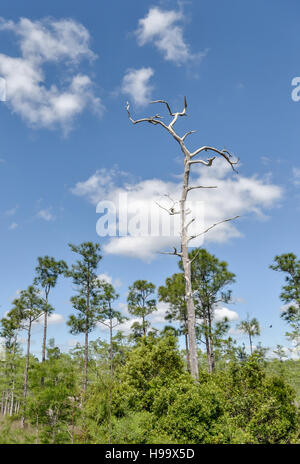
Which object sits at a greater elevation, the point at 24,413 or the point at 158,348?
the point at 158,348

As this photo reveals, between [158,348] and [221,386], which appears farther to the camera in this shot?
[158,348]

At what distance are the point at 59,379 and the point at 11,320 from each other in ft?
73.7

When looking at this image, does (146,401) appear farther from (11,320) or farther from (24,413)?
(11,320)

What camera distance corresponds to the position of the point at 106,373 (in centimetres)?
670

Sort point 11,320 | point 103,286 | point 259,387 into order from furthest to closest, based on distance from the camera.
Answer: point 11,320 → point 103,286 → point 259,387

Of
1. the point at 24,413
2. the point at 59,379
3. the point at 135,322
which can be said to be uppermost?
the point at 135,322

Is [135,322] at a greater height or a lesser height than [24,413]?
greater

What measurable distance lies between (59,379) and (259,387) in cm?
494

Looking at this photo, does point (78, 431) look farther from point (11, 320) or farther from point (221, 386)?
point (11, 320)
